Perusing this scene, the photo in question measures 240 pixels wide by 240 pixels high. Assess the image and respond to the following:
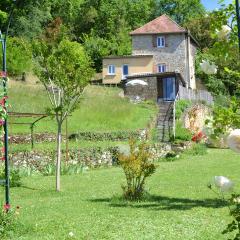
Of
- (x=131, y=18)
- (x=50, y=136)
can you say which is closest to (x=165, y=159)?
(x=50, y=136)

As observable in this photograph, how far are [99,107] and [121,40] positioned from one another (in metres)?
30.0

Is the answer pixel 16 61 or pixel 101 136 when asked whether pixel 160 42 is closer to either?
pixel 16 61

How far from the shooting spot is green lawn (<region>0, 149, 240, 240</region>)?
7.84 meters

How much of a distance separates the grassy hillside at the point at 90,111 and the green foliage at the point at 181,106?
1.75m

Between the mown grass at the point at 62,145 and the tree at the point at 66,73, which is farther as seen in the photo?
the mown grass at the point at 62,145

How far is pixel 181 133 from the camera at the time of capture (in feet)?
96.0

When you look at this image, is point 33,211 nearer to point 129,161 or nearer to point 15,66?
point 129,161

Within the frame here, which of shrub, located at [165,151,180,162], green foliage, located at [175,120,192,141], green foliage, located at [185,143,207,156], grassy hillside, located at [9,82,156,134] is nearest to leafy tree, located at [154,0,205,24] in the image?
grassy hillside, located at [9,82,156,134]

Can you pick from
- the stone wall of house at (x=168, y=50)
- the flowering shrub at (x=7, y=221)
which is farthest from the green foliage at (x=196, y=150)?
the stone wall of house at (x=168, y=50)

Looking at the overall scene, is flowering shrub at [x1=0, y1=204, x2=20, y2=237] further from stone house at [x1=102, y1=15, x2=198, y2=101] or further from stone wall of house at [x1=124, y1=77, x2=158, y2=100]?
stone house at [x1=102, y1=15, x2=198, y2=101]

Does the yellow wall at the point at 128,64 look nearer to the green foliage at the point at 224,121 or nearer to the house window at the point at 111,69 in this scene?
the house window at the point at 111,69

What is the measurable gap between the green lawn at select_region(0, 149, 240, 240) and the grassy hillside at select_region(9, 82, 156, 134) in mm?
11208

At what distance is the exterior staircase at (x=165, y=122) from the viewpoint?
2961 centimetres

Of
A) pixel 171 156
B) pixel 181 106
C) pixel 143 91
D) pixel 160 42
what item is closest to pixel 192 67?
pixel 160 42
